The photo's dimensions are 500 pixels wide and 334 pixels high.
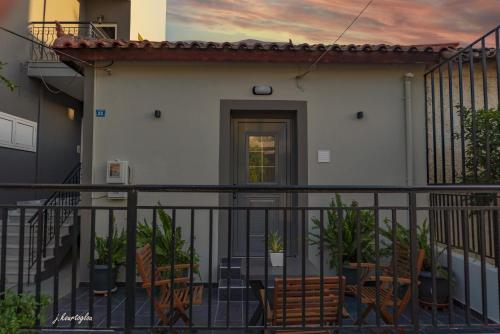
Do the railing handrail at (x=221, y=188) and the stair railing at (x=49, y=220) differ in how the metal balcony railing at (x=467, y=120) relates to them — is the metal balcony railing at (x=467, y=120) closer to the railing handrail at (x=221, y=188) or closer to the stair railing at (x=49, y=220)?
the railing handrail at (x=221, y=188)

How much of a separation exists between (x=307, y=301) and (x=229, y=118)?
3070mm

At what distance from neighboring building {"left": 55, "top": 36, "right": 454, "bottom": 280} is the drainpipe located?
14 millimetres

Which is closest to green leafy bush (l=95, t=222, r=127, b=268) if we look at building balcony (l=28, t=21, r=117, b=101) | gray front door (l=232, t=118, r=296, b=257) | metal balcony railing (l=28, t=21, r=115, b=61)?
gray front door (l=232, t=118, r=296, b=257)

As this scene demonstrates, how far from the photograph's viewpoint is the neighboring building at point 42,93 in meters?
6.85

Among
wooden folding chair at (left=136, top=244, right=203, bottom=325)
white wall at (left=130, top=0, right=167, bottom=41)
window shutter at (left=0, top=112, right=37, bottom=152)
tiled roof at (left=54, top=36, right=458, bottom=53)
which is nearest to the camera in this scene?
wooden folding chair at (left=136, top=244, right=203, bottom=325)

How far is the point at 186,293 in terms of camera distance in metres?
3.33

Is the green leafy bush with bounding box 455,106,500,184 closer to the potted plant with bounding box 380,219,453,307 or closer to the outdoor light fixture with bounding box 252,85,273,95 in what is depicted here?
the potted plant with bounding box 380,219,453,307

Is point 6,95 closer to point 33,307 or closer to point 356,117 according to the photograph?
point 33,307

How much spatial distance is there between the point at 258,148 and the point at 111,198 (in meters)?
2.20

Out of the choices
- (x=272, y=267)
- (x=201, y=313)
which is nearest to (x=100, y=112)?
(x=201, y=313)

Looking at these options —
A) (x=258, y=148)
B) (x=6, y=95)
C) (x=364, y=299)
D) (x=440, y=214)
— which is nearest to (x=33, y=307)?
(x=364, y=299)

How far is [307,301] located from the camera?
2.54 metres

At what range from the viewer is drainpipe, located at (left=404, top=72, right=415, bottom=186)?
4.93 meters

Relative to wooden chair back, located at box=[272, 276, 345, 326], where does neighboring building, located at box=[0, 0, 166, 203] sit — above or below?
above
